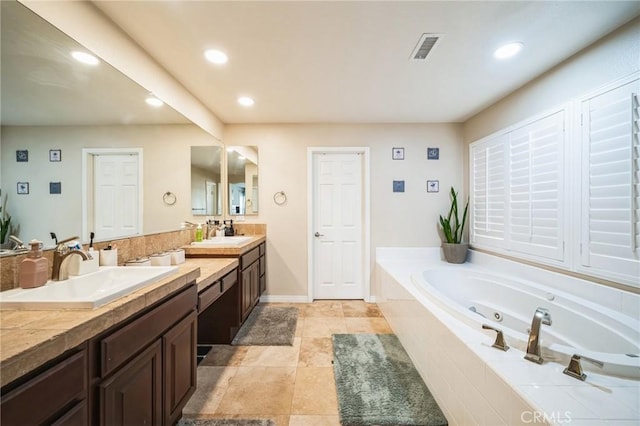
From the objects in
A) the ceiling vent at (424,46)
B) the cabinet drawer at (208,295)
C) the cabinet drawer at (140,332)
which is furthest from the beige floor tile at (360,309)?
Result: the ceiling vent at (424,46)

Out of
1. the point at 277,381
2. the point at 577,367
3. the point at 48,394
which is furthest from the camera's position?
the point at 277,381

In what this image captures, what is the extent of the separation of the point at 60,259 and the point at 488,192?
11.3 feet

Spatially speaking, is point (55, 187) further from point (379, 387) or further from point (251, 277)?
point (379, 387)

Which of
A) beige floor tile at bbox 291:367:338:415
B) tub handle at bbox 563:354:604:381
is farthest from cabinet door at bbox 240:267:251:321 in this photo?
tub handle at bbox 563:354:604:381

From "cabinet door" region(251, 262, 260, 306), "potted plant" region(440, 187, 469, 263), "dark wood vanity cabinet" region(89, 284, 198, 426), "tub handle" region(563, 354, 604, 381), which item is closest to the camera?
"dark wood vanity cabinet" region(89, 284, 198, 426)

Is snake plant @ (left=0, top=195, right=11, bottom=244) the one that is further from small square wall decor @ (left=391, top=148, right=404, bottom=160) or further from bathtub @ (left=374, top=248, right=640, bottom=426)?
small square wall decor @ (left=391, top=148, right=404, bottom=160)

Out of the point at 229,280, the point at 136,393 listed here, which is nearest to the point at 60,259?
the point at 136,393

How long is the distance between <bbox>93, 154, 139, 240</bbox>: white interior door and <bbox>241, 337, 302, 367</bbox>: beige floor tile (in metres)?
1.30

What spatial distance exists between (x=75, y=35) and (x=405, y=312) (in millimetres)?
2726

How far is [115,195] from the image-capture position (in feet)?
5.19

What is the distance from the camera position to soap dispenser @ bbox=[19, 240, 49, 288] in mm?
1041

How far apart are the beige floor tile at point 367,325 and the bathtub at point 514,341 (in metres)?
0.10

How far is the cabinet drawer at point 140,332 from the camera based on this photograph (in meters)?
0.87

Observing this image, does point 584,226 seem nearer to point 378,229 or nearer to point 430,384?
point 430,384
